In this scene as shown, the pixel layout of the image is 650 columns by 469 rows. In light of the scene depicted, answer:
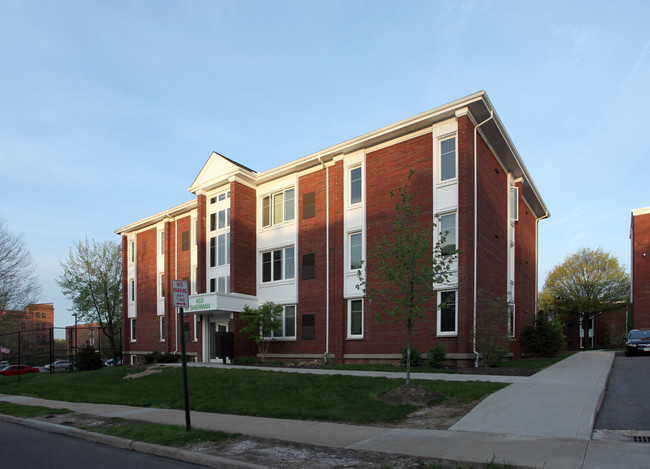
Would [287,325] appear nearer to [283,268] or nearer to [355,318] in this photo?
[283,268]

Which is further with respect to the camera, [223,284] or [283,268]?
[223,284]

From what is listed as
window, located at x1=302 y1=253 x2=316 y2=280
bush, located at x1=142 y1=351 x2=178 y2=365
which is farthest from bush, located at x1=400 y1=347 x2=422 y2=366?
bush, located at x1=142 y1=351 x2=178 y2=365

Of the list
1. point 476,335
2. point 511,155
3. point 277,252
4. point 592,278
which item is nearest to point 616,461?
point 476,335

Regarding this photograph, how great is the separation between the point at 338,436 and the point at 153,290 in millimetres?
32674

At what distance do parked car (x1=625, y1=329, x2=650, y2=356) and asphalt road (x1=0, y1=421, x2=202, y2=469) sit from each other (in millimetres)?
25383

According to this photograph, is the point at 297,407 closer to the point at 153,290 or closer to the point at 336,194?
the point at 336,194

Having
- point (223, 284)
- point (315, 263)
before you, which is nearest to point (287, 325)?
point (315, 263)

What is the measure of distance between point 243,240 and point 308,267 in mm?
4800

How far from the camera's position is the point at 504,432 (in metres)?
8.20

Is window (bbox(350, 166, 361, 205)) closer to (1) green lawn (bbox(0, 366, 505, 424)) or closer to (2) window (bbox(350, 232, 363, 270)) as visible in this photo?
(2) window (bbox(350, 232, 363, 270))

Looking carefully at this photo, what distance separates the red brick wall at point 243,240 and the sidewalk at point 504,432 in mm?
15088

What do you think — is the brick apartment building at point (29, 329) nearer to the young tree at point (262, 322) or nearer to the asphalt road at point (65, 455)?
the young tree at point (262, 322)

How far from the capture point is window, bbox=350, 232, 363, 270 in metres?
23.8

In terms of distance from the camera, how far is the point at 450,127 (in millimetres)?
20969
